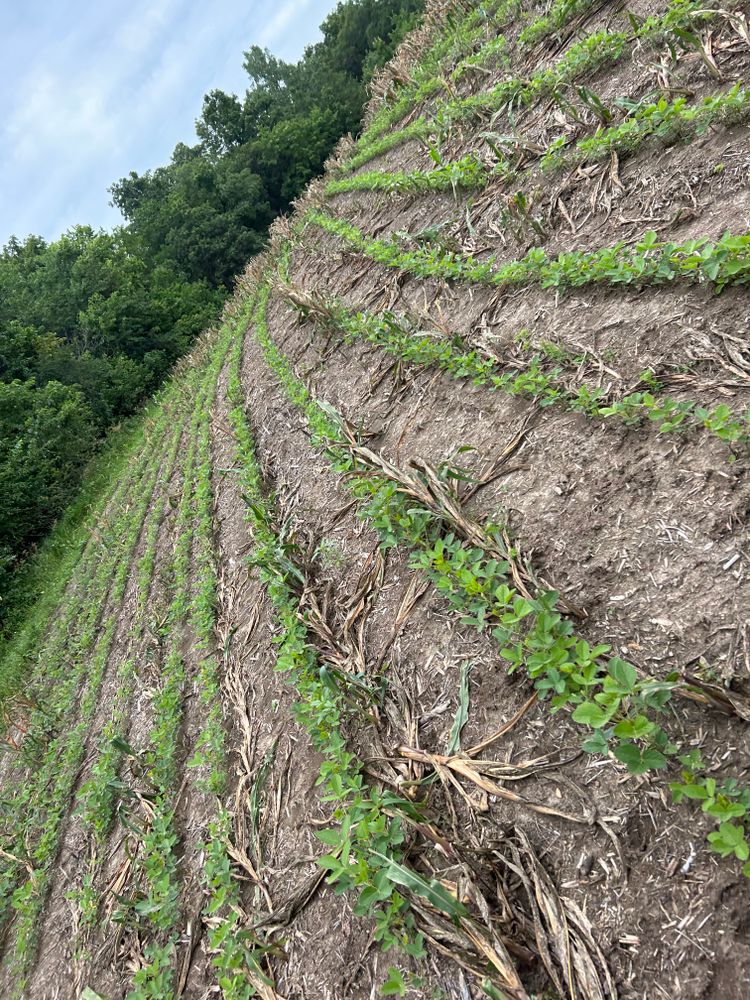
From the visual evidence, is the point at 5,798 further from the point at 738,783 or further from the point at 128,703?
the point at 738,783

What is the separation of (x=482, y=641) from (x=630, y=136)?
3.41 meters

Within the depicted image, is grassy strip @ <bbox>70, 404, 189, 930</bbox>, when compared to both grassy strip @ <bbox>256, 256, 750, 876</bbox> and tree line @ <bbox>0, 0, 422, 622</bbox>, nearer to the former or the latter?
grassy strip @ <bbox>256, 256, 750, 876</bbox>

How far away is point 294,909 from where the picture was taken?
7.57 feet

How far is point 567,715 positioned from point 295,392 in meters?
4.38

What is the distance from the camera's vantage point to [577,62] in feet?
15.6

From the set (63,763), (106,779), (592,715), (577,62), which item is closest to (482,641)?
(592,715)

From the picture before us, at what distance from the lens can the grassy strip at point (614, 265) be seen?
99.6 inches

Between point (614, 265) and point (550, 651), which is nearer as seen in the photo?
point (550, 651)

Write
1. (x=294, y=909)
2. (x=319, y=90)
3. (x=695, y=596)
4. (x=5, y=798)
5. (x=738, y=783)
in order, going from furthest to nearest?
(x=319, y=90)
(x=5, y=798)
(x=294, y=909)
(x=695, y=596)
(x=738, y=783)

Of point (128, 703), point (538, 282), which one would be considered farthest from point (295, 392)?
point (128, 703)

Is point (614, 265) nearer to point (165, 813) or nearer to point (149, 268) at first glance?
point (165, 813)

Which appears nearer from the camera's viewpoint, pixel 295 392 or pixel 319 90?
pixel 295 392

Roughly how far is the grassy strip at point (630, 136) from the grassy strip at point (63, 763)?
5.69 metres

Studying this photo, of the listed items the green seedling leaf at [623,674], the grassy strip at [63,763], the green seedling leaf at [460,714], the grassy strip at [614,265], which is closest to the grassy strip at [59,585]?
the grassy strip at [63,763]
